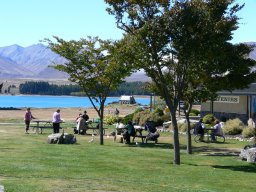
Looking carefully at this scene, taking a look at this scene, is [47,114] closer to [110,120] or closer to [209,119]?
[110,120]

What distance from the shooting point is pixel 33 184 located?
36.6 feet

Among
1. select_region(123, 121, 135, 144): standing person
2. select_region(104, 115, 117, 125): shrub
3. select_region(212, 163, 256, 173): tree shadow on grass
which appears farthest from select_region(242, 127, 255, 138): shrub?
select_region(104, 115, 117, 125): shrub

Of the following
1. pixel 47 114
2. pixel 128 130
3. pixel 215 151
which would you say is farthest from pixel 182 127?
pixel 47 114

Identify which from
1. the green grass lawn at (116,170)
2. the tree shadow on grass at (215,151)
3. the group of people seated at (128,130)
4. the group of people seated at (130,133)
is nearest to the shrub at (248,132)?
the tree shadow on grass at (215,151)

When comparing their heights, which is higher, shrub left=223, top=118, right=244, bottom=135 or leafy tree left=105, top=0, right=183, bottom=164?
leafy tree left=105, top=0, right=183, bottom=164

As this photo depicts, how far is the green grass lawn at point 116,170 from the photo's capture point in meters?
11.4

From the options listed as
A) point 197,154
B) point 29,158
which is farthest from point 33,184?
point 197,154

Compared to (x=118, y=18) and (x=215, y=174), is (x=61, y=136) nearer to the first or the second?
(x=118, y=18)

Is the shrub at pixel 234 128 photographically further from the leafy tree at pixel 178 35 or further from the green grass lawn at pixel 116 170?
the leafy tree at pixel 178 35

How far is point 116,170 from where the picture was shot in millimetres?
14164

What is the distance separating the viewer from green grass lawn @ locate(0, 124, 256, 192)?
11.4 metres

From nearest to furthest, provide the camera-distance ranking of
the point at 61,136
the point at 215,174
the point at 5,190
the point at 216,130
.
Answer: the point at 5,190, the point at 215,174, the point at 61,136, the point at 216,130

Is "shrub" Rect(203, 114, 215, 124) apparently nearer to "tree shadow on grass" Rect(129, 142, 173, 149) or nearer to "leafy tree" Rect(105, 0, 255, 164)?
"tree shadow on grass" Rect(129, 142, 173, 149)

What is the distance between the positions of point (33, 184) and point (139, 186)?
7.96ft
